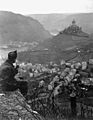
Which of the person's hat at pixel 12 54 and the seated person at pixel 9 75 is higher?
the person's hat at pixel 12 54

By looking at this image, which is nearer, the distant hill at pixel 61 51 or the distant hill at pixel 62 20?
the distant hill at pixel 61 51

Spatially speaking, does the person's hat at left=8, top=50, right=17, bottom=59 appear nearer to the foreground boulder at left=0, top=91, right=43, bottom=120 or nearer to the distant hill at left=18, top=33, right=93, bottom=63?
the foreground boulder at left=0, top=91, right=43, bottom=120

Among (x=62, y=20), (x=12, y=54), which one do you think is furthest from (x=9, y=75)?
(x=62, y=20)

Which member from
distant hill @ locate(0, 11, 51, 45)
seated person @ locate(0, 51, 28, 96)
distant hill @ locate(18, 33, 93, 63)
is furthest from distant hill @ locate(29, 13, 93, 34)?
seated person @ locate(0, 51, 28, 96)

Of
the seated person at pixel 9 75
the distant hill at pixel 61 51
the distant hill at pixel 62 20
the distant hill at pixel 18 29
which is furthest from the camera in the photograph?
the distant hill at pixel 62 20

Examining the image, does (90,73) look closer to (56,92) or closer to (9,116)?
(56,92)

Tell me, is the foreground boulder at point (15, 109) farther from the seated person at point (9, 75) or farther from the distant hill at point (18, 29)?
the distant hill at point (18, 29)

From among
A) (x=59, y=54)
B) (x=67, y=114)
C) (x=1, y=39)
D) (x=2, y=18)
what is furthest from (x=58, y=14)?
(x=67, y=114)

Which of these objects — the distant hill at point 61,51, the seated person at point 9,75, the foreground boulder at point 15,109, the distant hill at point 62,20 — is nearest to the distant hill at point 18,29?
the distant hill at point 62,20
